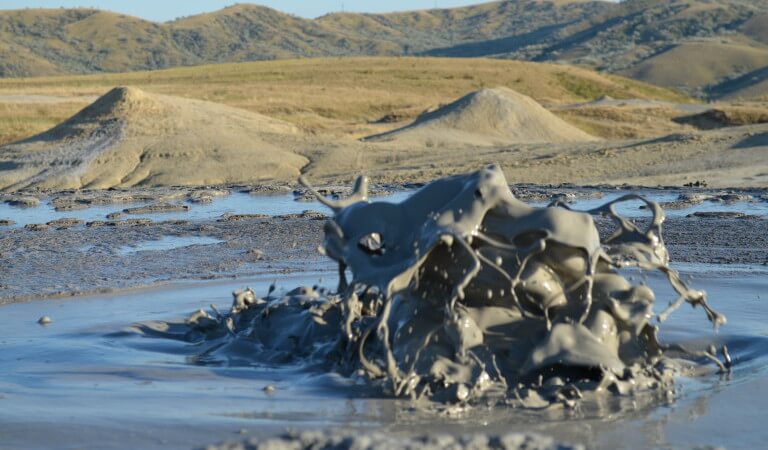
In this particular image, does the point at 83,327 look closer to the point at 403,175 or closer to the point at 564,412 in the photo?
the point at 564,412

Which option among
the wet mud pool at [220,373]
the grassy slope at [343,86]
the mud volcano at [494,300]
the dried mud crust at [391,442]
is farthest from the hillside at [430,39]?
the dried mud crust at [391,442]

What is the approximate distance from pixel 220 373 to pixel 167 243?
5.76 m

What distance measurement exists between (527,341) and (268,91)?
44597 mm

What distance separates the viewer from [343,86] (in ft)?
175

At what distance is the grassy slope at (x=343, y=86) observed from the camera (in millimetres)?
42469

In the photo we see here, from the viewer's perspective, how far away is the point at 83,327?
701 centimetres

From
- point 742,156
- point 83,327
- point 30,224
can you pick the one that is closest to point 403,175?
point 742,156

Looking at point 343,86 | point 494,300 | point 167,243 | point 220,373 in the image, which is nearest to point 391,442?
point 494,300

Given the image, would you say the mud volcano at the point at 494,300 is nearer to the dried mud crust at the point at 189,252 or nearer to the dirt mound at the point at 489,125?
the dried mud crust at the point at 189,252

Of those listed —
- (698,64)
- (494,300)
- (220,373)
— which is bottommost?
(698,64)

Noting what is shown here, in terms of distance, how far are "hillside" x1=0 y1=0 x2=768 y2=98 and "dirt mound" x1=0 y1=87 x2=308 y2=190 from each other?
4874 centimetres

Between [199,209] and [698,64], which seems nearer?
[199,209]

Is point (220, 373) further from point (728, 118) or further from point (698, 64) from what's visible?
point (698, 64)

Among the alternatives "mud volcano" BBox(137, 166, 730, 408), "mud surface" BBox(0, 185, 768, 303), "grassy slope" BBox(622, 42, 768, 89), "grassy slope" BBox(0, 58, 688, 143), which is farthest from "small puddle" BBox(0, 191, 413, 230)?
"grassy slope" BBox(622, 42, 768, 89)
